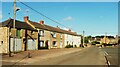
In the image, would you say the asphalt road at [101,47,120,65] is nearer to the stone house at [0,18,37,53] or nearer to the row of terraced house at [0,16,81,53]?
the row of terraced house at [0,16,81,53]

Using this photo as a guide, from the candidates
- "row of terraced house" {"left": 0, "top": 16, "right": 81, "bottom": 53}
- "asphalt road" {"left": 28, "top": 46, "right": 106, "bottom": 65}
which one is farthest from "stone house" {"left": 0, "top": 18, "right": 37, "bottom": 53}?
"asphalt road" {"left": 28, "top": 46, "right": 106, "bottom": 65}

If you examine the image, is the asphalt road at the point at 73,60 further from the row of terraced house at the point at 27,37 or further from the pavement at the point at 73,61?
the row of terraced house at the point at 27,37

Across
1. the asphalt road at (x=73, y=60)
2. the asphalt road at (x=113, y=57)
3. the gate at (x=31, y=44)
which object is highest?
the gate at (x=31, y=44)

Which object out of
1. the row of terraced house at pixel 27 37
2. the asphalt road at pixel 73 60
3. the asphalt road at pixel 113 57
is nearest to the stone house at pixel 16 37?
the row of terraced house at pixel 27 37

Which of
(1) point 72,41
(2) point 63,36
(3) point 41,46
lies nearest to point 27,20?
(3) point 41,46

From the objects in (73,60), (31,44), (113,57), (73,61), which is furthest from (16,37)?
(73,61)

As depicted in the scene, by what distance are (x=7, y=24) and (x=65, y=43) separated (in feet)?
126

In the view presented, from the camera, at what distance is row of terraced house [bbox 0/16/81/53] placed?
36062mm

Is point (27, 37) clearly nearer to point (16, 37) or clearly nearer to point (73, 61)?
point (16, 37)

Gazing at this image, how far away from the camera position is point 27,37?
43.7 metres

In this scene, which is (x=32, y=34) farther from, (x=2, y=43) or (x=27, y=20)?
(x=2, y=43)

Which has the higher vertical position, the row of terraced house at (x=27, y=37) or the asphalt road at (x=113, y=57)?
the row of terraced house at (x=27, y=37)

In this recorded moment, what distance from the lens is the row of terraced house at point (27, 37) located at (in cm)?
3606

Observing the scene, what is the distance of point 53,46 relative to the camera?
6212 cm
